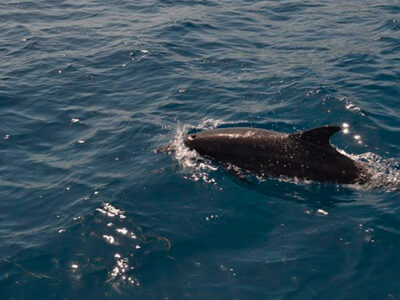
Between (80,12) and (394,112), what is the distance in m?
18.8

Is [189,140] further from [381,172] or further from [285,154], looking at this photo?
[381,172]

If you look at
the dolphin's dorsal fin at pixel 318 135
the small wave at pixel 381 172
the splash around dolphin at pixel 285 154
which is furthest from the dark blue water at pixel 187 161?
the dolphin's dorsal fin at pixel 318 135

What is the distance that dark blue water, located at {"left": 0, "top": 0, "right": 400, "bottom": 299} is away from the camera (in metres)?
9.75

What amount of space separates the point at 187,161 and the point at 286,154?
264cm

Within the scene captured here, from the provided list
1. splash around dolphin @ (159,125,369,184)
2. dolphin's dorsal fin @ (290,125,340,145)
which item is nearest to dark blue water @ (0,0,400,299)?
splash around dolphin @ (159,125,369,184)

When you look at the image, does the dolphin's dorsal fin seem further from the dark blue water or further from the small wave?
the small wave

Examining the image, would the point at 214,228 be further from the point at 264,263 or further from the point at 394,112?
the point at 394,112

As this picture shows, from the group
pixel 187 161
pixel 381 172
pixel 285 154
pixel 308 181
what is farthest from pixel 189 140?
pixel 381 172

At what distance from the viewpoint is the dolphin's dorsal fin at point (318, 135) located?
11695mm

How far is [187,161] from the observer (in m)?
13.6

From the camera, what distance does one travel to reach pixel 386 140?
1401 centimetres

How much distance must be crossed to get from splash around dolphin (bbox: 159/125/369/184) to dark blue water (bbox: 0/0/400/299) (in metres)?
0.32

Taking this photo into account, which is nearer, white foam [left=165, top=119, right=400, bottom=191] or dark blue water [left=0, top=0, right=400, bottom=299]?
dark blue water [left=0, top=0, right=400, bottom=299]

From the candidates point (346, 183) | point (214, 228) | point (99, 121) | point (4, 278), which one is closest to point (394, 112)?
point (346, 183)
